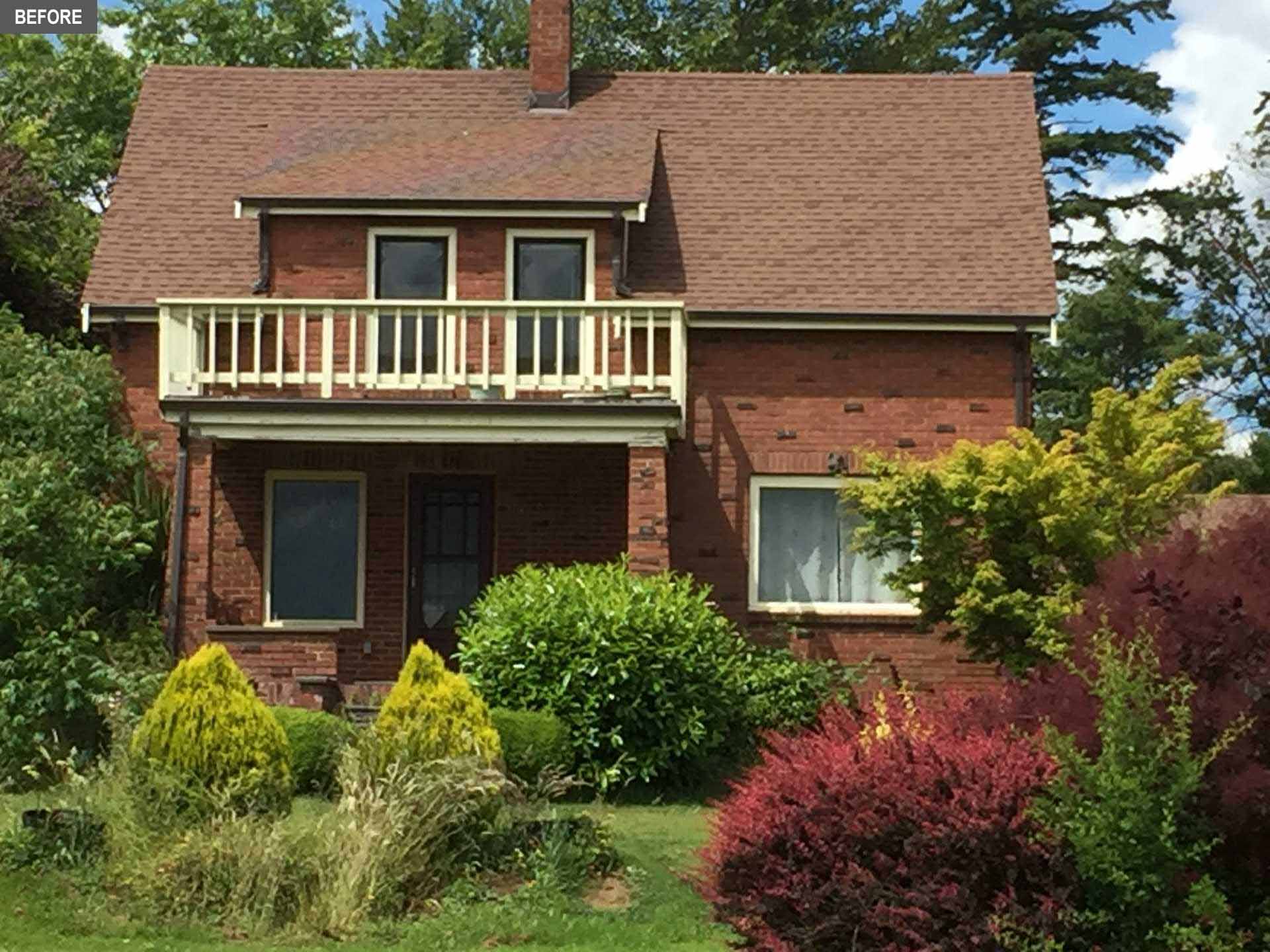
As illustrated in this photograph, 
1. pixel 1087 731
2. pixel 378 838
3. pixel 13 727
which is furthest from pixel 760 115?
pixel 1087 731

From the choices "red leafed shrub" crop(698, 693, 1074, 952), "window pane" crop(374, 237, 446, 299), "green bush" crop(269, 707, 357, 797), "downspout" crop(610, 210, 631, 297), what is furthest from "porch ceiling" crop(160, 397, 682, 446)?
"red leafed shrub" crop(698, 693, 1074, 952)

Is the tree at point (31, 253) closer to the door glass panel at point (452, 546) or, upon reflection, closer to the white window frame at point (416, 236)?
the white window frame at point (416, 236)

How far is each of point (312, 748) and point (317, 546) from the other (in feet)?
20.1

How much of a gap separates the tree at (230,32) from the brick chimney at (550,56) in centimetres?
1534

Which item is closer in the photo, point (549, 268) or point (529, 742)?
point (529, 742)

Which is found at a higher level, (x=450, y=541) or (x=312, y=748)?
(x=450, y=541)

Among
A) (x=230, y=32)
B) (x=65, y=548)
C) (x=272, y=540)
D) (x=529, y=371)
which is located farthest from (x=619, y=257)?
(x=230, y=32)

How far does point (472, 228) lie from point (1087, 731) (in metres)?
13.7

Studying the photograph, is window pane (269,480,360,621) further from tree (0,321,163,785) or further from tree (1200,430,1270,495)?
tree (1200,430,1270,495)

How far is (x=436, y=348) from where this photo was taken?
70.3ft

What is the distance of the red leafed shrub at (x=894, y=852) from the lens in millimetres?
9688

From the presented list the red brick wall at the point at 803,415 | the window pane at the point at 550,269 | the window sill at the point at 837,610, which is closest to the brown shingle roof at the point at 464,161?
the window pane at the point at 550,269

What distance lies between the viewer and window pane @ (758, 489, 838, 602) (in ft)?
72.3

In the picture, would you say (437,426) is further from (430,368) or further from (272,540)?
(272,540)
